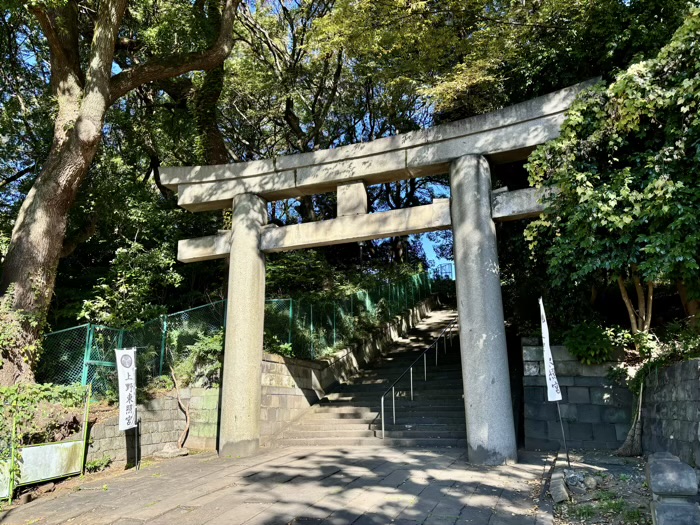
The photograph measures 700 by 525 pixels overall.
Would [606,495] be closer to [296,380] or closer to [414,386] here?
[414,386]

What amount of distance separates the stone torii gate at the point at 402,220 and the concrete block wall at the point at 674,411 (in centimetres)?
190

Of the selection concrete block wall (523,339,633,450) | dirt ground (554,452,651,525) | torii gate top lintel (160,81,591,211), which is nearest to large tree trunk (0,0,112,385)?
→ torii gate top lintel (160,81,591,211)

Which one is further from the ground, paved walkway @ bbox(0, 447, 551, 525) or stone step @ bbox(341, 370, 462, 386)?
stone step @ bbox(341, 370, 462, 386)

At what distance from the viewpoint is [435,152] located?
827cm

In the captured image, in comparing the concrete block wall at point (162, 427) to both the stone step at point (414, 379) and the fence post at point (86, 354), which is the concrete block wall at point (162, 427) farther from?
the stone step at point (414, 379)

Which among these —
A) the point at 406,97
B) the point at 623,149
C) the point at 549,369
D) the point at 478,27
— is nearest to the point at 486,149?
the point at 623,149

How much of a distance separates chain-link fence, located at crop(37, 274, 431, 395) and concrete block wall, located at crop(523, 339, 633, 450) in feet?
17.0

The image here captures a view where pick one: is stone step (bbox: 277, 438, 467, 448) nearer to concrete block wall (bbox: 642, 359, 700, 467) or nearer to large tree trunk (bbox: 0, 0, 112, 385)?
concrete block wall (bbox: 642, 359, 700, 467)

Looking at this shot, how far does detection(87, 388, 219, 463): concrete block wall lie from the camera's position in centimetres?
805

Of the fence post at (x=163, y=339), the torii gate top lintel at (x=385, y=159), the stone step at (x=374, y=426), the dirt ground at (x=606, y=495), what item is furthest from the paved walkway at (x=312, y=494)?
the torii gate top lintel at (x=385, y=159)

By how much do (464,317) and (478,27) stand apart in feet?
26.1

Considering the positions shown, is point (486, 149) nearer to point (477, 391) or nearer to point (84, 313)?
point (477, 391)

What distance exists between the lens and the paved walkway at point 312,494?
4.72 m

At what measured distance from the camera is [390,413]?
10.0 meters
